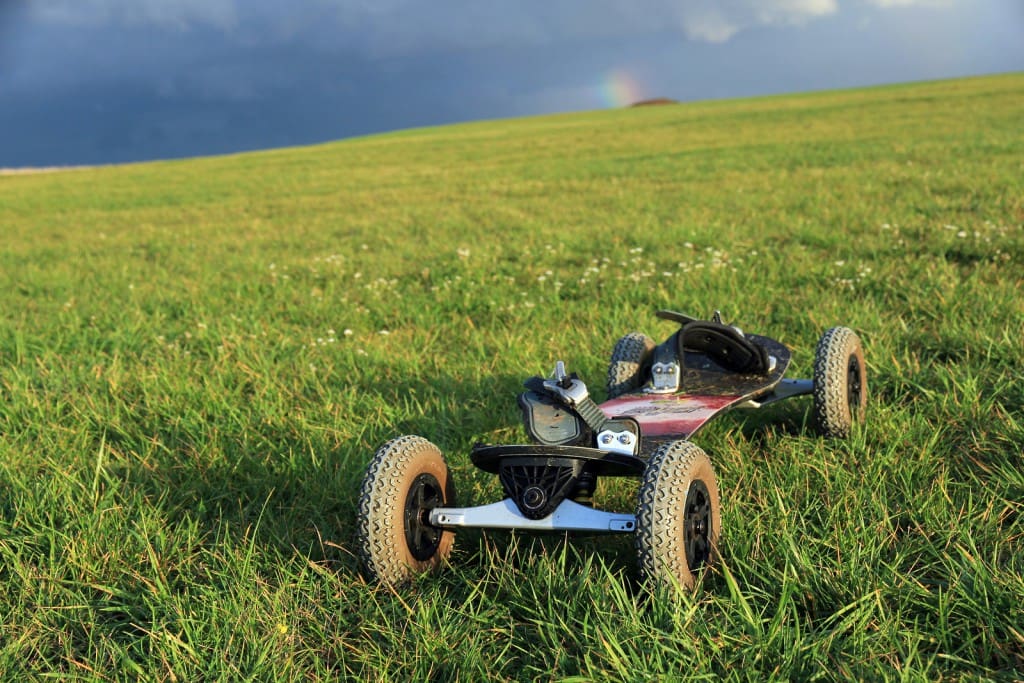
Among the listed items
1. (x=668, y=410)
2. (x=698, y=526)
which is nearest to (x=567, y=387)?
(x=698, y=526)

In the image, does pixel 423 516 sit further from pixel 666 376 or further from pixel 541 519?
pixel 666 376

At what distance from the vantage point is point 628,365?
4.61 meters

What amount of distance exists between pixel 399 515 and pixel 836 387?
234 cm

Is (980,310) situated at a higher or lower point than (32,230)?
lower

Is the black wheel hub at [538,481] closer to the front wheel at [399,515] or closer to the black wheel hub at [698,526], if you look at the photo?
the front wheel at [399,515]

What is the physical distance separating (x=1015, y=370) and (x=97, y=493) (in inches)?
185

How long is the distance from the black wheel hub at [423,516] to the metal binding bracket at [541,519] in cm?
6

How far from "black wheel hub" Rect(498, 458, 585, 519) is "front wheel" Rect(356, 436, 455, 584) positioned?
310 mm

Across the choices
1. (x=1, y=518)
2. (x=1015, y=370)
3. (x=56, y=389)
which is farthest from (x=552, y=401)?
(x=56, y=389)

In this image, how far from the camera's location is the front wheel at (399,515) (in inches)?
109

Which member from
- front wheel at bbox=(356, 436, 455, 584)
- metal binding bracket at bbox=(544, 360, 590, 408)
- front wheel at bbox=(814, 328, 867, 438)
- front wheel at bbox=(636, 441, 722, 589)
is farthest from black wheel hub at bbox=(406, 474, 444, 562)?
front wheel at bbox=(814, 328, 867, 438)

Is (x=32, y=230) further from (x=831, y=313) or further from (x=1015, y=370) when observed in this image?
(x=1015, y=370)

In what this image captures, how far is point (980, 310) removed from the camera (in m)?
5.70

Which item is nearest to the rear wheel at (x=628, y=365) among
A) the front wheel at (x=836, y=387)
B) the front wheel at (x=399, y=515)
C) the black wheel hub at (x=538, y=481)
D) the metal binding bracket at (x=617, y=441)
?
the front wheel at (x=836, y=387)
